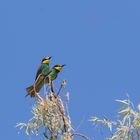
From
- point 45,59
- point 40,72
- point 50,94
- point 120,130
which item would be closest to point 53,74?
point 40,72

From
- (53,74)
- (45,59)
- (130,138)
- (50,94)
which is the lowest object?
(130,138)

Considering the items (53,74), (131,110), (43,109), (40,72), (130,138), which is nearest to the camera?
(130,138)

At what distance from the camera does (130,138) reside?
13.9ft

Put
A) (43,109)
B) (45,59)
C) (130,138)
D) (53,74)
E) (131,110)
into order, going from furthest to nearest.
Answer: (45,59) < (53,74) < (43,109) < (131,110) < (130,138)

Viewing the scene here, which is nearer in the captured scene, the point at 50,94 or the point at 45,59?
the point at 50,94

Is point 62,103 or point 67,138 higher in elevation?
point 62,103

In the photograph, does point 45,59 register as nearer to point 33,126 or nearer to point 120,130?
point 33,126

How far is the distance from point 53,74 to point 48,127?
3.89 meters

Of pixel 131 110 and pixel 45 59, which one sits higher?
pixel 45 59

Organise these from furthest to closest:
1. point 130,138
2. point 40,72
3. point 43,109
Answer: point 40,72, point 43,109, point 130,138

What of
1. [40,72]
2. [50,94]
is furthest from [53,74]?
[50,94]

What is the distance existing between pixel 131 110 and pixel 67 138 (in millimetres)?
524

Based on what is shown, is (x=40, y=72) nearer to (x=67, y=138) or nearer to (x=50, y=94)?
(x=50, y=94)

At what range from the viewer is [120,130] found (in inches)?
172
